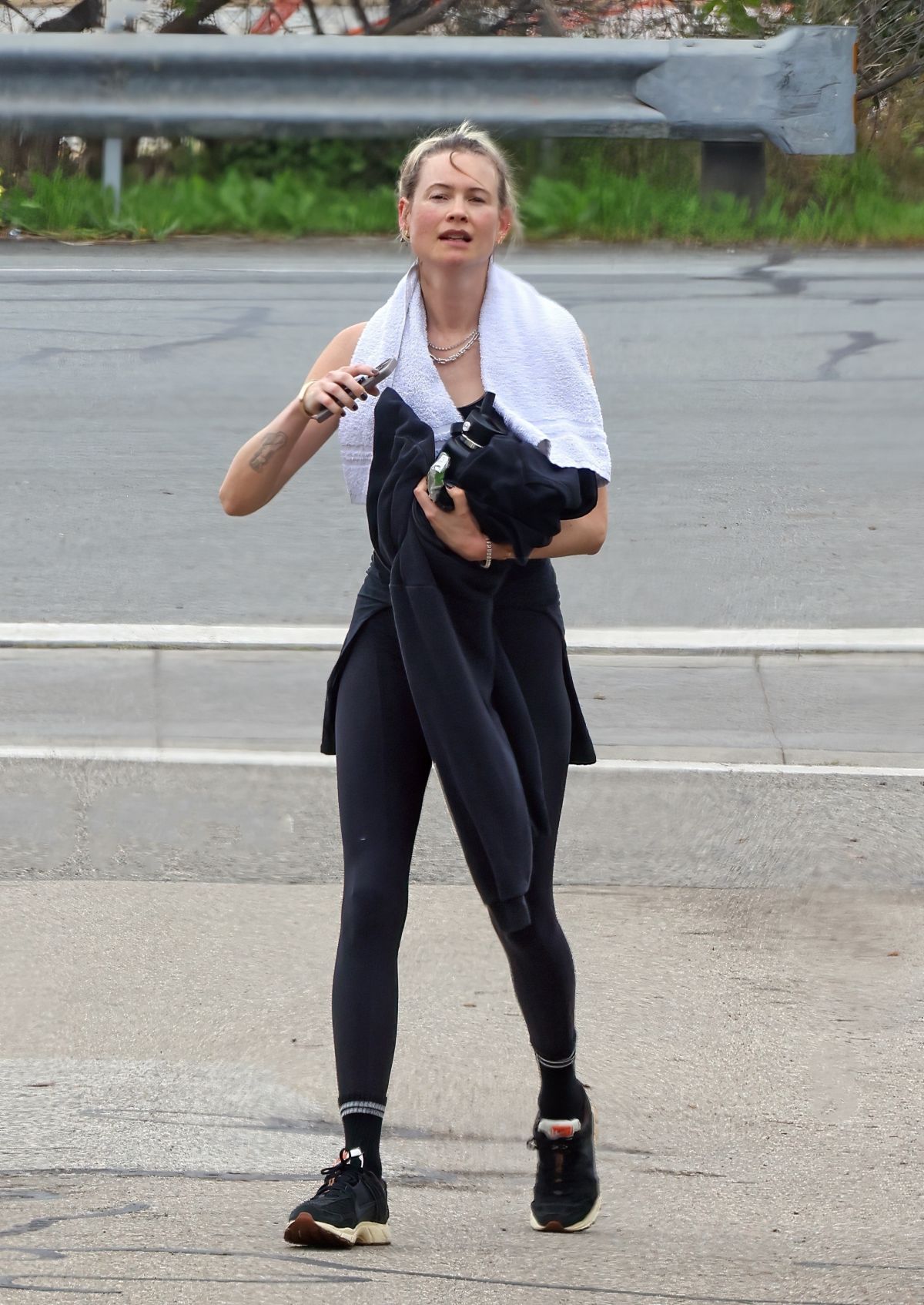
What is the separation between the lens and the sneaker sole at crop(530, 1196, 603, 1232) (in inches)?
129

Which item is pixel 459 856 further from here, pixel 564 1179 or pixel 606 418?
pixel 606 418

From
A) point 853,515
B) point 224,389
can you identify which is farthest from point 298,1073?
point 224,389

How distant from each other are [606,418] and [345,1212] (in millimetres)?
5589

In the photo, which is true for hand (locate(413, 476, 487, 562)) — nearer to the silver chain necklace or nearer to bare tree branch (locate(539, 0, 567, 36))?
the silver chain necklace

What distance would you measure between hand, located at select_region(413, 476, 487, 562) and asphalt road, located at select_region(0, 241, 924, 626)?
11.2 ft

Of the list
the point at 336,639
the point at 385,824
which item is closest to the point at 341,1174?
the point at 385,824

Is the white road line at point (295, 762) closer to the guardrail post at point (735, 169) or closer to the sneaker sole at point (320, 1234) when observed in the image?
the sneaker sole at point (320, 1234)

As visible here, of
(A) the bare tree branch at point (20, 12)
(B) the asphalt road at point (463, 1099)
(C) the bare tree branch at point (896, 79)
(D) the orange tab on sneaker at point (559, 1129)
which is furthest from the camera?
(C) the bare tree branch at point (896, 79)

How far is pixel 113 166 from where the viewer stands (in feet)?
35.3

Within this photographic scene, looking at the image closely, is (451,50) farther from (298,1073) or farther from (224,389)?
(298,1073)

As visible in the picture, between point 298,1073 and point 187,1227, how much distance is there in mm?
918

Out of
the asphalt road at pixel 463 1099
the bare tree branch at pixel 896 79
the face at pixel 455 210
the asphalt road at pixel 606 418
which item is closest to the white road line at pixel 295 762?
the asphalt road at pixel 463 1099

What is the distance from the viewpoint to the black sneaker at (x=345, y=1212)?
3.04 metres

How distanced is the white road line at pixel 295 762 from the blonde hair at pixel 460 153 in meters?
2.44
